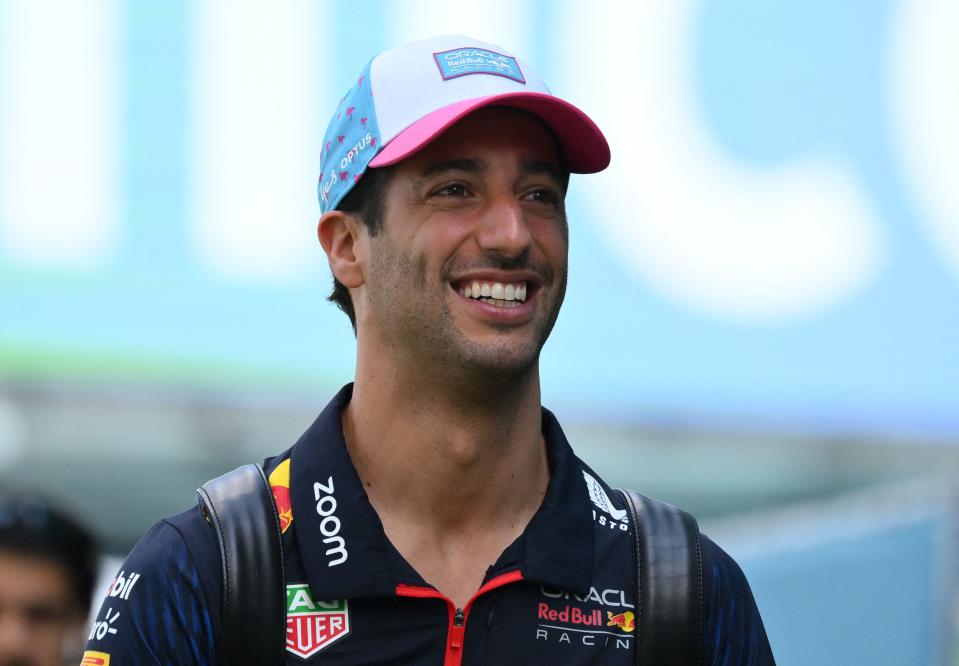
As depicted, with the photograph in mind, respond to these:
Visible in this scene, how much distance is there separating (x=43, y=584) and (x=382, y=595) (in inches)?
69.6

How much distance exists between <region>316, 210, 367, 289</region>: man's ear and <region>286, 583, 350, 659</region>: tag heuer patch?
661 millimetres

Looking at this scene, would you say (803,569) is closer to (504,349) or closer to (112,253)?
(504,349)

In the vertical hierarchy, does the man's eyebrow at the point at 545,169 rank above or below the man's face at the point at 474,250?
above

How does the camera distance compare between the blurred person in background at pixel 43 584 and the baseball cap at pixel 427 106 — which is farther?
the blurred person in background at pixel 43 584

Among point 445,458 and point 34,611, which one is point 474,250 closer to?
point 445,458

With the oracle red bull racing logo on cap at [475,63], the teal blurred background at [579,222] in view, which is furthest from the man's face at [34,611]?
the teal blurred background at [579,222]

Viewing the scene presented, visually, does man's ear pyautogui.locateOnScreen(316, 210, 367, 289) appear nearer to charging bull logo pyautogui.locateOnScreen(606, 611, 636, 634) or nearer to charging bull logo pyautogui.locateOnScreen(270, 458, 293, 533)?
charging bull logo pyautogui.locateOnScreen(270, 458, 293, 533)

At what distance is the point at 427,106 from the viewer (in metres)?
2.99

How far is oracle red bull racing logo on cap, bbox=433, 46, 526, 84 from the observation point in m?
3.05

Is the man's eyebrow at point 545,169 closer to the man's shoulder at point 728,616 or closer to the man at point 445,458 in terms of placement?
the man at point 445,458

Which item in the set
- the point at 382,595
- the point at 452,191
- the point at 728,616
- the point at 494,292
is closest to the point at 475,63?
the point at 452,191

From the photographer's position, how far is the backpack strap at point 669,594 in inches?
113

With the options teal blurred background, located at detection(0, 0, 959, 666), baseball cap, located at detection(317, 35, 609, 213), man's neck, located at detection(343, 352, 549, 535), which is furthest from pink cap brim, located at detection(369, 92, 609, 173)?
teal blurred background, located at detection(0, 0, 959, 666)

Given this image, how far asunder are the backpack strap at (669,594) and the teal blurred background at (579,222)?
4.94 m
